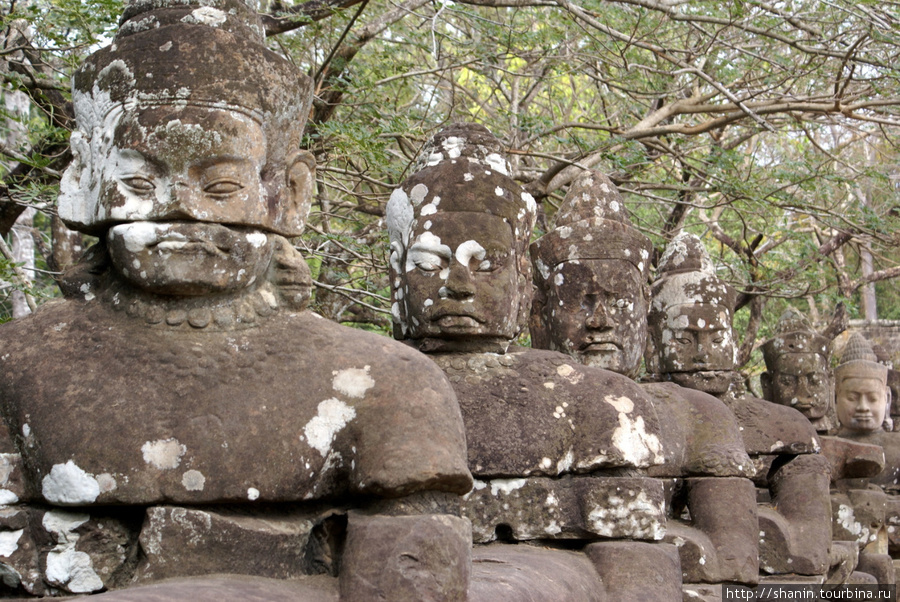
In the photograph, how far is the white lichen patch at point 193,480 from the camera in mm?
2771

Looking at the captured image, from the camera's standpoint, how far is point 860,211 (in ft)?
34.0

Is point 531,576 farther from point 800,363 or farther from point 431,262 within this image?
point 800,363

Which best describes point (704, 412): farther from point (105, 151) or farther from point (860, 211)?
point (860, 211)

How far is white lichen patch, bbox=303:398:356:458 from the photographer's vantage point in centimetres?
291

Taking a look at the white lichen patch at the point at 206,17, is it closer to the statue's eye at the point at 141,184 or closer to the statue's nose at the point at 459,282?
the statue's eye at the point at 141,184

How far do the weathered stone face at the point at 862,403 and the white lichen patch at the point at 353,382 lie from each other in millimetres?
8086

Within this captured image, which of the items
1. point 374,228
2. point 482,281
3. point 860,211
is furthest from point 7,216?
point 860,211

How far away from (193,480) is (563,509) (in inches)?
71.1

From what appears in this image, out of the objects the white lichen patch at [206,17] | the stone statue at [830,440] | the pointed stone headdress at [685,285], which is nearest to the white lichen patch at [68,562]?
the white lichen patch at [206,17]

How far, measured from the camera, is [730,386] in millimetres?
6809

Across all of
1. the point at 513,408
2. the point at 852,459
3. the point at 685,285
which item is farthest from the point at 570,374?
the point at 852,459

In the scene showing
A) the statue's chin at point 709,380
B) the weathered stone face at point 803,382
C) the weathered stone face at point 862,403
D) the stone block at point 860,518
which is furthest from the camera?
the weathered stone face at point 862,403

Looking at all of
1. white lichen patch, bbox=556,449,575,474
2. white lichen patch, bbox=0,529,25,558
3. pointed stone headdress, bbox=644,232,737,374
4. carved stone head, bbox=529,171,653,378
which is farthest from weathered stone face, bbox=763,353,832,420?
white lichen patch, bbox=0,529,25,558

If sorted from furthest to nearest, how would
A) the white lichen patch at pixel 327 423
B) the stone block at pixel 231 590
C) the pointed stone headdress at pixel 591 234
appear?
the pointed stone headdress at pixel 591 234, the white lichen patch at pixel 327 423, the stone block at pixel 231 590
